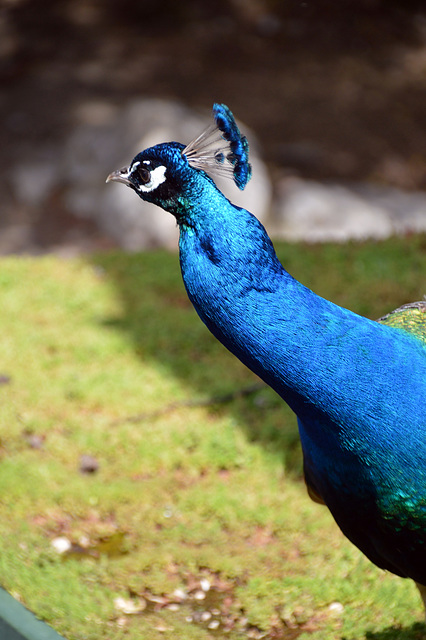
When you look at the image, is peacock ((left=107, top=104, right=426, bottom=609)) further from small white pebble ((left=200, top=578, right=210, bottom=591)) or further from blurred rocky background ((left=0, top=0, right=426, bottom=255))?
blurred rocky background ((left=0, top=0, right=426, bottom=255))

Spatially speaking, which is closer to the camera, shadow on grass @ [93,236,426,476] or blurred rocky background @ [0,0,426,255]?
shadow on grass @ [93,236,426,476]

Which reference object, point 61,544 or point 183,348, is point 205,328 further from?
point 61,544

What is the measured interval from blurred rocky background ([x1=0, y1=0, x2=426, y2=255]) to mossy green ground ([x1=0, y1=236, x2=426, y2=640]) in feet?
9.09

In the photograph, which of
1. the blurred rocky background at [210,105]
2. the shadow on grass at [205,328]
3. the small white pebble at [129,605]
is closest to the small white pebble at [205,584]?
the small white pebble at [129,605]

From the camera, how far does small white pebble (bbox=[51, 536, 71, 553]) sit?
294 centimetres

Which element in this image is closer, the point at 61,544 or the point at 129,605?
the point at 129,605

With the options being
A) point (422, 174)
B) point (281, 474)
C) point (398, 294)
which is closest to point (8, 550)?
point (281, 474)

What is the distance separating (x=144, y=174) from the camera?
165 cm

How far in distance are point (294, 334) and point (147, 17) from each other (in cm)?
1033

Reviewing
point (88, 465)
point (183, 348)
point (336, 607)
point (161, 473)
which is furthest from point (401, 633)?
point (183, 348)

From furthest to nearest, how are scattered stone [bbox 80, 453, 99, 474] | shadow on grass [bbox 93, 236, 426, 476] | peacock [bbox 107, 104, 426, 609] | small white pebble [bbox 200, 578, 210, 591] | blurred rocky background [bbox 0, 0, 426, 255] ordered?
blurred rocky background [bbox 0, 0, 426, 255] < shadow on grass [bbox 93, 236, 426, 476] < scattered stone [bbox 80, 453, 99, 474] < small white pebble [bbox 200, 578, 210, 591] < peacock [bbox 107, 104, 426, 609]

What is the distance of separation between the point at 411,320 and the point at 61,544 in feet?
5.64

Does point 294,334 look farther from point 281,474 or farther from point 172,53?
point 172,53

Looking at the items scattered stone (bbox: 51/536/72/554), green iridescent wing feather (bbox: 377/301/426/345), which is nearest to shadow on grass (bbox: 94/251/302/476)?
scattered stone (bbox: 51/536/72/554)
